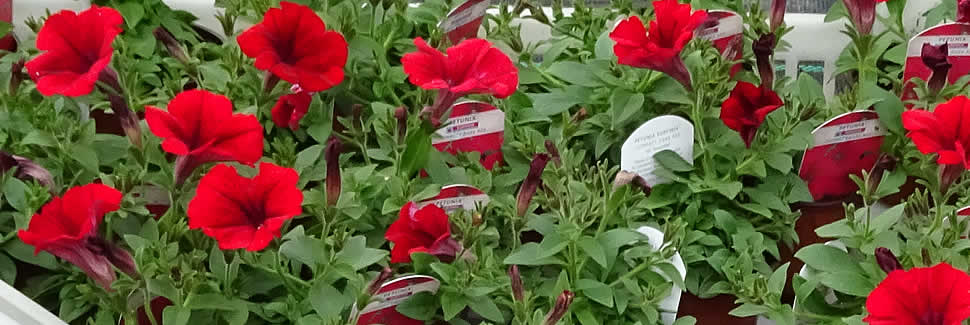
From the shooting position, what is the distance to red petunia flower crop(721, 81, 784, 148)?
3.72ft

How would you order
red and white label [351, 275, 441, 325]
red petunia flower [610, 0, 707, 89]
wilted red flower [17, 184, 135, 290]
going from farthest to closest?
red petunia flower [610, 0, 707, 89] → red and white label [351, 275, 441, 325] → wilted red flower [17, 184, 135, 290]

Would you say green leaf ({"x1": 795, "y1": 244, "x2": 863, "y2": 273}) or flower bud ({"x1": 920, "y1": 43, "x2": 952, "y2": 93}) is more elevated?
flower bud ({"x1": 920, "y1": 43, "x2": 952, "y2": 93})

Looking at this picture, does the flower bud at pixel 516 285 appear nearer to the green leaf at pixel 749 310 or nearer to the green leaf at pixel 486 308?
the green leaf at pixel 486 308

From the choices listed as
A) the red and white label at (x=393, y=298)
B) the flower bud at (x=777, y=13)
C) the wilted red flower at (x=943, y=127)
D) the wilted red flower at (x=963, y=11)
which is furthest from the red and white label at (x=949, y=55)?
the red and white label at (x=393, y=298)

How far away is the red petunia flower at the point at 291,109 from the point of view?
3.59 feet

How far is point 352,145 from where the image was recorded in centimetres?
114

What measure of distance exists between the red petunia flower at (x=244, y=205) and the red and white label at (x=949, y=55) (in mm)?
693

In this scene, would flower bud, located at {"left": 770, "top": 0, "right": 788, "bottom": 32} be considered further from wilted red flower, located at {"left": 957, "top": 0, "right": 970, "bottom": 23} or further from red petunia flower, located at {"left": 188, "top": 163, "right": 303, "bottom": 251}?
red petunia flower, located at {"left": 188, "top": 163, "right": 303, "bottom": 251}

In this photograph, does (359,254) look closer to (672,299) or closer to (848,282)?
(672,299)

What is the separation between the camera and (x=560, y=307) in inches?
33.5

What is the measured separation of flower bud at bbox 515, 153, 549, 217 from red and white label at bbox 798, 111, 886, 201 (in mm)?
329

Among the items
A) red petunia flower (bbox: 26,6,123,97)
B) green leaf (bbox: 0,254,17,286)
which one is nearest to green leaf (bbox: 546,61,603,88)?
red petunia flower (bbox: 26,6,123,97)

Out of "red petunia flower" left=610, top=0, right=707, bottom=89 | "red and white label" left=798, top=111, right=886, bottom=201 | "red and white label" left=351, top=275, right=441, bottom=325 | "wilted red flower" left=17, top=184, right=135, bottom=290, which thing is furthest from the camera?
"red and white label" left=798, top=111, right=886, bottom=201

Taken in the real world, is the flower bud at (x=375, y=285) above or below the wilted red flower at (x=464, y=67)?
below
